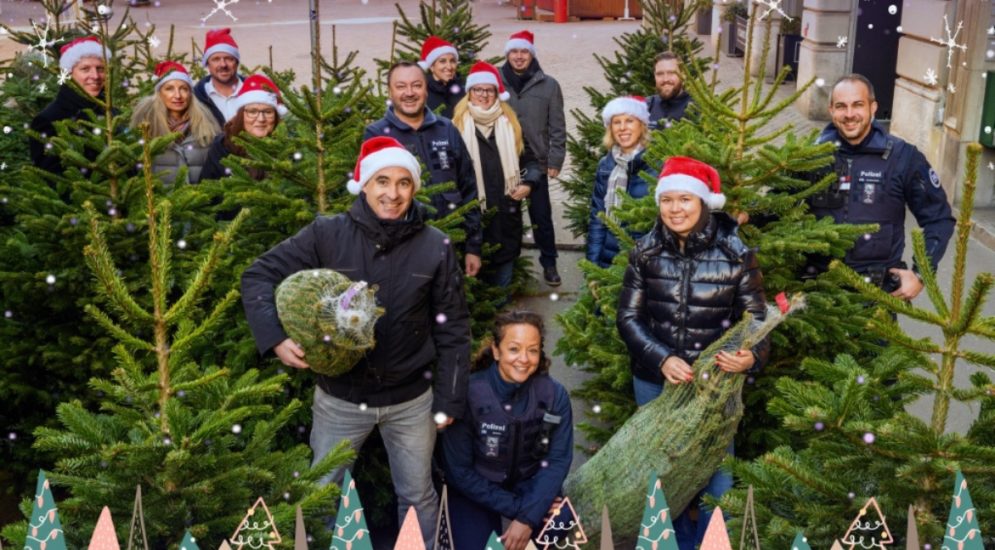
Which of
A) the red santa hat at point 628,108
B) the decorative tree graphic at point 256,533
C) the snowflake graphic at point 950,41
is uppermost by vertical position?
the snowflake graphic at point 950,41

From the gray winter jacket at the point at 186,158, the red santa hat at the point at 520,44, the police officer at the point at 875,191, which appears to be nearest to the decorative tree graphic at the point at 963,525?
the police officer at the point at 875,191

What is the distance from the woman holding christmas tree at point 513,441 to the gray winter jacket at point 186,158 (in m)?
3.13

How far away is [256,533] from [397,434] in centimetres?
181

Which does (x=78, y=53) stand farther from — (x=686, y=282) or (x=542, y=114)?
(x=686, y=282)

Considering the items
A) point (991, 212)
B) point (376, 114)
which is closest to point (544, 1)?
point (991, 212)

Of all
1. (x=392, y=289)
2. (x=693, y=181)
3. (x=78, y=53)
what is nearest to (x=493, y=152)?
(x=78, y=53)

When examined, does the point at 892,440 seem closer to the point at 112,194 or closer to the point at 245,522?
the point at 245,522

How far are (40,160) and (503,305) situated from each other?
3.28 m

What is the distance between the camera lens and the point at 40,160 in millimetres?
7090

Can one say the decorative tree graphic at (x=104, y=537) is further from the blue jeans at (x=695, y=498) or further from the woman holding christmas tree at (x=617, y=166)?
the woman holding christmas tree at (x=617, y=166)

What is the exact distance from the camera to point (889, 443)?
3.18 metres

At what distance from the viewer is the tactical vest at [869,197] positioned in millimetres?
6152

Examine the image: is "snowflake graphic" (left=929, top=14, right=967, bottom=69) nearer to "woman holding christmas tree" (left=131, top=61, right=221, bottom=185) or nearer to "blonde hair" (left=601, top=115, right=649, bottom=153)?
"blonde hair" (left=601, top=115, right=649, bottom=153)

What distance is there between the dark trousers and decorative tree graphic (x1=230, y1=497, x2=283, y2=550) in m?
6.41
